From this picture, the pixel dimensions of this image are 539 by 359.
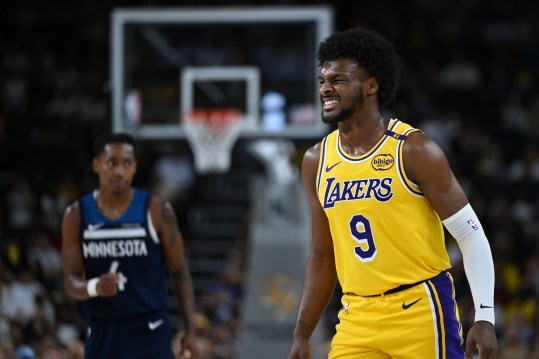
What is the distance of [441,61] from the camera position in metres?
20.9

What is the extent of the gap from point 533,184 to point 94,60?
9516 mm

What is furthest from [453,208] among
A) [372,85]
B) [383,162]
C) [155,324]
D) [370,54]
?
[155,324]

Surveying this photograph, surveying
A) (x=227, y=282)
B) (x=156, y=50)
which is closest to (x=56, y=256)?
(x=227, y=282)

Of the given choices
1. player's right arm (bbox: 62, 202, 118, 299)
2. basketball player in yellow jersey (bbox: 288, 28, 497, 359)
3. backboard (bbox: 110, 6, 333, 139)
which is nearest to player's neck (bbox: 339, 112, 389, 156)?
basketball player in yellow jersey (bbox: 288, 28, 497, 359)

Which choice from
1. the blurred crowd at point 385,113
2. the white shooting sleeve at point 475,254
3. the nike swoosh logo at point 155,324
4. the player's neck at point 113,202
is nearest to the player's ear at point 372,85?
the white shooting sleeve at point 475,254

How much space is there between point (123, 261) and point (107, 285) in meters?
0.37

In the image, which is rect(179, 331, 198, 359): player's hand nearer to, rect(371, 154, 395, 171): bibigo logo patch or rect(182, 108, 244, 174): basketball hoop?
rect(371, 154, 395, 171): bibigo logo patch

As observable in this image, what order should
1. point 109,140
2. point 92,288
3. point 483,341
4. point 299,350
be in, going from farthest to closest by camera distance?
point 109,140 < point 92,288 < point 299,350 < point 483,341

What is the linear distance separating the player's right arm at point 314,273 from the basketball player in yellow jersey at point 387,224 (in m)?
0.10

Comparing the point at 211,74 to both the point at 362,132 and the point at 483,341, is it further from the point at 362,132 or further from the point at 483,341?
the point at 483,341

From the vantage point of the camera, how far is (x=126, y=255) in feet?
20.9

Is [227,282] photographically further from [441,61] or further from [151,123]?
[441,61]

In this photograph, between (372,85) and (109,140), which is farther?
(109,140)

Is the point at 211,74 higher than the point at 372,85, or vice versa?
the point at 372,85
